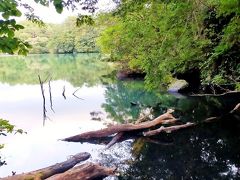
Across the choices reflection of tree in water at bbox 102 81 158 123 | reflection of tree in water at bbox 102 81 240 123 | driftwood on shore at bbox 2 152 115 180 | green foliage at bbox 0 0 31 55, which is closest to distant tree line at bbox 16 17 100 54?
reflection of tree in water at bbox 102 81 158 123

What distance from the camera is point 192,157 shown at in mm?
10531

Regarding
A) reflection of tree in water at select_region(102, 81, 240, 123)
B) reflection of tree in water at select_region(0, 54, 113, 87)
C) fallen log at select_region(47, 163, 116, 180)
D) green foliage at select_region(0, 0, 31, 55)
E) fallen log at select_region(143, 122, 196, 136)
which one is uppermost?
green foliage at select_region(0, 0, 31, 55)

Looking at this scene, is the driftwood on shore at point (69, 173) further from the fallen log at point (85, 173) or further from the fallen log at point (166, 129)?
the fallen log at point (166, 129)

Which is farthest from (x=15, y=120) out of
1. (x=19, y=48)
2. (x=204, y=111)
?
(x=19, y=48)

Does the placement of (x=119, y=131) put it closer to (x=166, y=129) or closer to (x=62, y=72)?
(x=166, y=129)

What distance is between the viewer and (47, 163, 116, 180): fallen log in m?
8.00

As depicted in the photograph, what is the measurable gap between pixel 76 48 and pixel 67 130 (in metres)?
87.9

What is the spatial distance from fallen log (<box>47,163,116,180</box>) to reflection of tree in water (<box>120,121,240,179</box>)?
2.05 feet

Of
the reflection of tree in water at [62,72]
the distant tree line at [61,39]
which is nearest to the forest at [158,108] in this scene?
the reflection of tree in water at [62,72]

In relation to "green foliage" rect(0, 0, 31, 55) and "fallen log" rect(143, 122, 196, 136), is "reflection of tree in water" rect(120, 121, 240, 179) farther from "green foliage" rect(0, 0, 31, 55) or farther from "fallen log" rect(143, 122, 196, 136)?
"green foliage" rect(0, 0, 31, 55)

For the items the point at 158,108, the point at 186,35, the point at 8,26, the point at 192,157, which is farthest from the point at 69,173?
the point at 158,108

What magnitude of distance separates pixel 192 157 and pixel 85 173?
380 cm

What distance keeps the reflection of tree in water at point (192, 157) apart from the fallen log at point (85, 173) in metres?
0.63

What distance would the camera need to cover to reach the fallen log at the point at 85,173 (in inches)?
315
